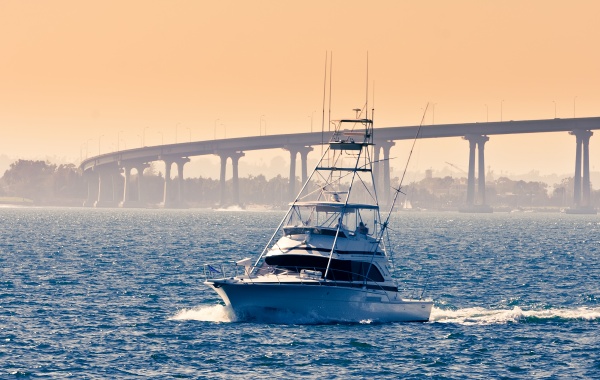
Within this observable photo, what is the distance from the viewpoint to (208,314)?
4947 cm

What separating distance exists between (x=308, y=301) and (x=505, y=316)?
34.4 ft

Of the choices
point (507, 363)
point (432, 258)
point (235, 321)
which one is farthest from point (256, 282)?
point (432, 258)

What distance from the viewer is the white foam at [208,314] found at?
156ft

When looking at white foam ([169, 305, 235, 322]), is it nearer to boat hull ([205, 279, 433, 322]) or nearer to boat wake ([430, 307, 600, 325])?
boat hull ([205, 279, 433, 322])

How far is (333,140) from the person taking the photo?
172 feet

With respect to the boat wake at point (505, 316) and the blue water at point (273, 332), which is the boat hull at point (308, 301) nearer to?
the blue water at point (273, 332)

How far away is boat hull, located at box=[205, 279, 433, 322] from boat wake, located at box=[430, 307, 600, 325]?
14.5ft

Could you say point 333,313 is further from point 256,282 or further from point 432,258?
point 432,258

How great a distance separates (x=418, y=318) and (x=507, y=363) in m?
9.24

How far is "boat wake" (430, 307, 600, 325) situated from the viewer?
50.4m

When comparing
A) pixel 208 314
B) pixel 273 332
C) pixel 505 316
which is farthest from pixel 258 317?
pixel 505 316

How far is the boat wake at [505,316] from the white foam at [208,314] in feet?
28.3

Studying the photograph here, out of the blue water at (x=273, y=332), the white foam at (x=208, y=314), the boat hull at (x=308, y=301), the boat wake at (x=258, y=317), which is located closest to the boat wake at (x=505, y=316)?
the blue water at (x=273, y=332)

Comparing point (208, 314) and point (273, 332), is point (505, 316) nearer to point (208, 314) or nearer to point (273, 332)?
point (273, 332)
